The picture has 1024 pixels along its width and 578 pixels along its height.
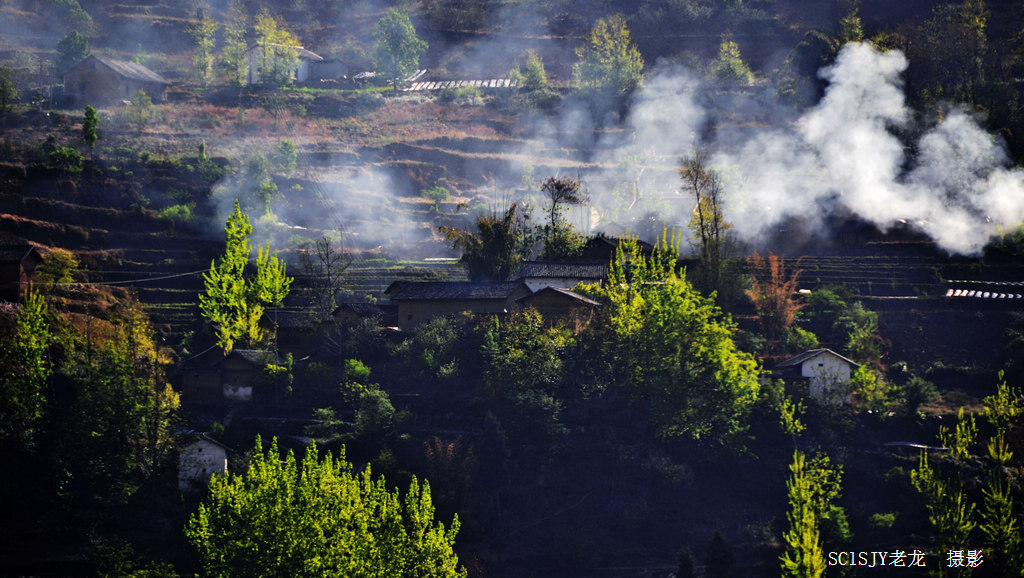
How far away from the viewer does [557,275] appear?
58938mm

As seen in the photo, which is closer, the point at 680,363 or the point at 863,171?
the point at 680,363

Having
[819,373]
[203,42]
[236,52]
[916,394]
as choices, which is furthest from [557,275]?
[203,42]

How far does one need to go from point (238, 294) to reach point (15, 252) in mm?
10282

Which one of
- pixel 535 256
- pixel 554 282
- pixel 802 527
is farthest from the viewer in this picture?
pixel 535 256

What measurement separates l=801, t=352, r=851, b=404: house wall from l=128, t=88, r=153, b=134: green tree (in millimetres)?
50012

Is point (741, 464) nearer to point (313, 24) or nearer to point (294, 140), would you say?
point (294, 140)

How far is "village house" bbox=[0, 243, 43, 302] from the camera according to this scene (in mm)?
54938

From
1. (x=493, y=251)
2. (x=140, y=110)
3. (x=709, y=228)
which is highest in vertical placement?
(x=140, y=110)

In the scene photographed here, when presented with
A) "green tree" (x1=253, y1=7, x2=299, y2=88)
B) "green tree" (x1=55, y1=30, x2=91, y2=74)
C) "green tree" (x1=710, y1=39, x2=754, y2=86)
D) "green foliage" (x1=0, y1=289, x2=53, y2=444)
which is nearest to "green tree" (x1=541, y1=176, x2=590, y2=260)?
"green foliage" (x1=0, y1=289, x2=53, y2=444)

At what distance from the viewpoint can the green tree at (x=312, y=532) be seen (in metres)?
38.3

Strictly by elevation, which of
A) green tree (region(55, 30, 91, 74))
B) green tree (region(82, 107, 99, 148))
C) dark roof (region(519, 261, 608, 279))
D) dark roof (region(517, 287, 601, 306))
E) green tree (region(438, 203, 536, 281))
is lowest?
dark roof (region(517, 287, 601, 306))

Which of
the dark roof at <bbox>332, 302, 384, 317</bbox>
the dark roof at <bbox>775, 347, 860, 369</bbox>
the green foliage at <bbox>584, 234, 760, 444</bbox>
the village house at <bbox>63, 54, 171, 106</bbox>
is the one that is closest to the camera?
the green foliage at <bbox>584, 234, 760, 444</bbox>

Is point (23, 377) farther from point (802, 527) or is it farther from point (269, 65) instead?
point (269, 65)

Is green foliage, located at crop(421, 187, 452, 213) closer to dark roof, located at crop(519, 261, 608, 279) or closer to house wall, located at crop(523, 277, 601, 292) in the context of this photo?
dark roof, located at crop(519, 261, 608, 279)
